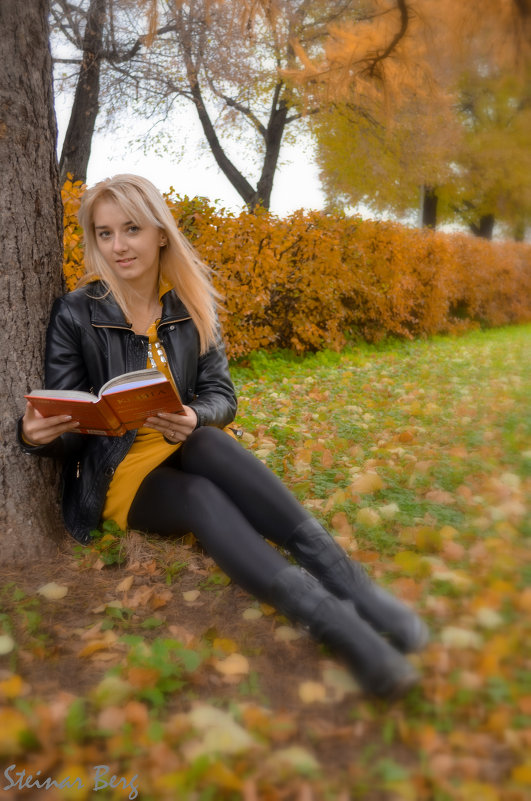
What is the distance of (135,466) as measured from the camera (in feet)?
8.09

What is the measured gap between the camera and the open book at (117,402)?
190 cm

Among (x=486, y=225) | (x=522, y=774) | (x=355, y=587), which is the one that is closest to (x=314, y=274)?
(x=355, y=587)

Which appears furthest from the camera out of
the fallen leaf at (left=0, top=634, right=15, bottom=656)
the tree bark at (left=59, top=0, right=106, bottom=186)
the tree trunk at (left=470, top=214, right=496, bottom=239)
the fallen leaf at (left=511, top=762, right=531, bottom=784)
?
the tree trunk at (left=470, top=214, right=496, bottom=239)

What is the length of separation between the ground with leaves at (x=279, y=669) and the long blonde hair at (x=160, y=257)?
0.98 metres

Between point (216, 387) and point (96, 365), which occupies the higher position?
point (96, 365)

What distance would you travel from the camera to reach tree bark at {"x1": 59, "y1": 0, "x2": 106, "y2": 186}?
9.48 metres

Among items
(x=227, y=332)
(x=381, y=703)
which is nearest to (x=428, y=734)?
(x=381, y=703)

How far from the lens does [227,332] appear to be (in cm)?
692

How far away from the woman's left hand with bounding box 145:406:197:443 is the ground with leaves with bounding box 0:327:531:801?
0.54 m

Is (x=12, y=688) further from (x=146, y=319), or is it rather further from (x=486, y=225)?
(x=486, y=225)

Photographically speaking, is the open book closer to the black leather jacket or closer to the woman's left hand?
the woman's left hand

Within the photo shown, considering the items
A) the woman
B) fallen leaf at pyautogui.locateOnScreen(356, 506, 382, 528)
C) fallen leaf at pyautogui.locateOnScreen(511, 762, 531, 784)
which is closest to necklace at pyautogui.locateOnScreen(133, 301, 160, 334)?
the woman

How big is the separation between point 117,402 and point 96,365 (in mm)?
628

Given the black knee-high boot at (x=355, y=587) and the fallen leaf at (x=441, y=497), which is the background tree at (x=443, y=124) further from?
the black knee-high boot at (x=355, y=587)
